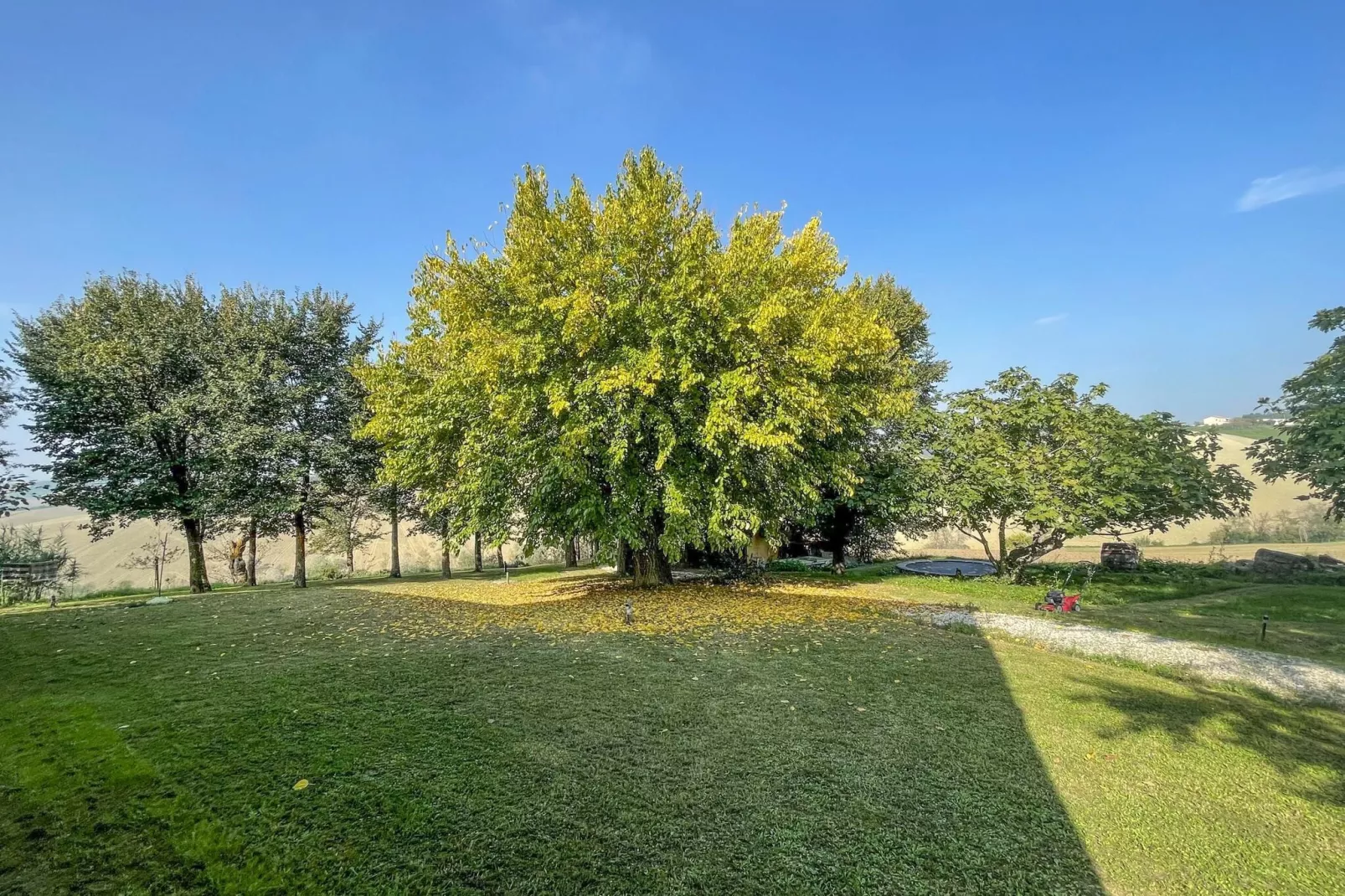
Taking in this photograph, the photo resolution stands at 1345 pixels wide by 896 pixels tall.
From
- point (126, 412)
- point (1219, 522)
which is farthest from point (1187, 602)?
point (126, 412)

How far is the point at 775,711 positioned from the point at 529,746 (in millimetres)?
2477

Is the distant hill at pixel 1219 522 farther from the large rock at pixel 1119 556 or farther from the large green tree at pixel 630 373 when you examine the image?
the large green tree at pixel 630 373

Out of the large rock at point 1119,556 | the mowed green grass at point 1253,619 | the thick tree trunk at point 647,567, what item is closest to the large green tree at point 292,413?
the thick tree trunk at point 647,567

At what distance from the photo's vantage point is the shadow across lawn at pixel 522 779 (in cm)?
295

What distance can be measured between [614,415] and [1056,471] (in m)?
12.3

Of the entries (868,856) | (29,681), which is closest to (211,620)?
(29,681)

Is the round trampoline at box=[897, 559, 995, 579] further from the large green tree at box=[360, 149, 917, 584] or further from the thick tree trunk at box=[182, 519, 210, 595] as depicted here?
the thick tree trunk at box=[182, 519, 210, 595]

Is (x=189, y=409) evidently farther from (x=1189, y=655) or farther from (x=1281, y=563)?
(x=1281, y=563)

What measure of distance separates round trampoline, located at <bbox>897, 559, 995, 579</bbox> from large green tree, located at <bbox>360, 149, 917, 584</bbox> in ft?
27.5

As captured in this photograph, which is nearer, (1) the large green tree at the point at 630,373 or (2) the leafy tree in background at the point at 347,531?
(1) the large green tree at the point at 630,373

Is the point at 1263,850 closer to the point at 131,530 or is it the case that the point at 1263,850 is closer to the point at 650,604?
the point at 650,604

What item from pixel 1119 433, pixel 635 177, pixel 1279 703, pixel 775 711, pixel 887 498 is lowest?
pixel 1279 703

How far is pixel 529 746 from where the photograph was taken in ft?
14.8

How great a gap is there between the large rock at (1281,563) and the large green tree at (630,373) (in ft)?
57.3
